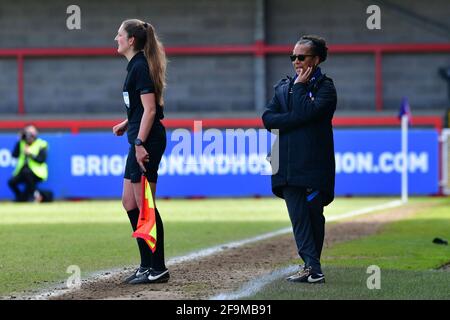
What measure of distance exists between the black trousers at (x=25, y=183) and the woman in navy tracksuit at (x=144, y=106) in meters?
15.9

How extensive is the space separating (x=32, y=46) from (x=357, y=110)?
9.04 meters

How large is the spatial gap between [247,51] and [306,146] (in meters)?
22.6

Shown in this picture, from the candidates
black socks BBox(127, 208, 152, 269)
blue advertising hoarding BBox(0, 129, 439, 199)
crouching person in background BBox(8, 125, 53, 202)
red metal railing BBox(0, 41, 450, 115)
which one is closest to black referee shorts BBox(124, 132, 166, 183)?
black socks BBox(127, 208, 152, 269)

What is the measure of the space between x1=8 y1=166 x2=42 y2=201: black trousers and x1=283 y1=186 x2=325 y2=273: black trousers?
642 inches

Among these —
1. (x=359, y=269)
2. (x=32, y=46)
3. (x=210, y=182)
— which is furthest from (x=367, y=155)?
(x=359, y=269)

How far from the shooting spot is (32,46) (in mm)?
31844

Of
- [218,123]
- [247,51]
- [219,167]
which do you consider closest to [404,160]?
[219,167]

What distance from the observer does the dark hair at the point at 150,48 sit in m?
9.22

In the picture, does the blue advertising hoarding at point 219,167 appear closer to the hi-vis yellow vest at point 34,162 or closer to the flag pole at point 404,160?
the hi-vis yellow vest at point 34,162

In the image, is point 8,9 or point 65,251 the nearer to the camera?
point 65,251

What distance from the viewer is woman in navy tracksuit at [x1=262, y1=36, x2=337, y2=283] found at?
9.09 meters

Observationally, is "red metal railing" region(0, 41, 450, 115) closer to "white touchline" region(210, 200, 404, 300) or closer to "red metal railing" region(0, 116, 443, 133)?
"red metal railing" region(0, 116, 443, 133)

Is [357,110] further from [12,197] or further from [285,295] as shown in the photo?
[285,295]

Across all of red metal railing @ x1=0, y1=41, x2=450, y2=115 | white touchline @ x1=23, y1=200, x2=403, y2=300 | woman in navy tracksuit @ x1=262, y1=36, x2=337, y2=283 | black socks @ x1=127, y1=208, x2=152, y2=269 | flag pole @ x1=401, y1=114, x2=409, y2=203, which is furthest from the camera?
red metal railing @ x1=0, y1=41, x2=450, y2=115
